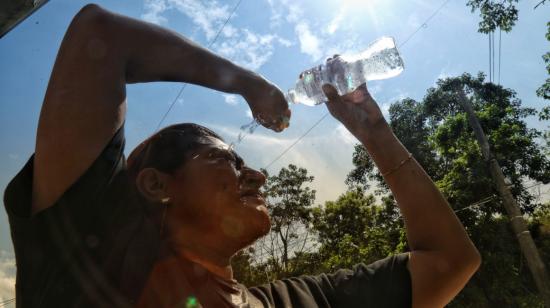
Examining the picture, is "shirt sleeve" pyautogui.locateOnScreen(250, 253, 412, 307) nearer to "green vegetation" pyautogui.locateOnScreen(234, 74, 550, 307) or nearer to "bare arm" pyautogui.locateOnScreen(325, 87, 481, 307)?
"bare arm" pyautogui.locateOnScreen(325, 87, 481, 307)

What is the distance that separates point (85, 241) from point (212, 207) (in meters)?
0.47

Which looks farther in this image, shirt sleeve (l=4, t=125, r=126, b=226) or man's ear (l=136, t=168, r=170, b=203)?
man's ear (l=136, t=168, r=170, b=203)

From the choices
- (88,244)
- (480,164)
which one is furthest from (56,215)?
(480,164)

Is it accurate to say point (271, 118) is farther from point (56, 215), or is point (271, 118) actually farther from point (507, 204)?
point (507, 204)

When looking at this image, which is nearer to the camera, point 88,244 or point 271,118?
point 88,244

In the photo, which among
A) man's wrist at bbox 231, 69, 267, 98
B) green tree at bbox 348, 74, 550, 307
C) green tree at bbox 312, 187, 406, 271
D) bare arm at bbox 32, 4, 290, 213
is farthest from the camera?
green tree at bbox 312, 187, 406, 271

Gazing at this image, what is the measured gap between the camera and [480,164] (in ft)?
56.6

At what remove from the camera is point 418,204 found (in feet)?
5.55

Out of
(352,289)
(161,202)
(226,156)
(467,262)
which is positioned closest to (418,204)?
(467,262)

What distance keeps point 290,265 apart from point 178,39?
24024 millimetres

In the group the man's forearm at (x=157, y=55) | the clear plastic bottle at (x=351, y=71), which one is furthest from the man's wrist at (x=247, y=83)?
the clear plastic bottle at (x=351, y=71)

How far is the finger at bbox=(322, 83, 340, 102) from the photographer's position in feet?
6.17

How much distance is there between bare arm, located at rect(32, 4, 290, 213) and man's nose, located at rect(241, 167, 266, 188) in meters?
0.50

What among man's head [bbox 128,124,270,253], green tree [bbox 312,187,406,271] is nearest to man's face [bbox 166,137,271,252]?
man's head [bbox 128,124,270,253]
